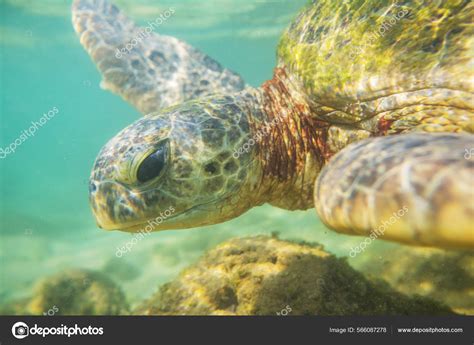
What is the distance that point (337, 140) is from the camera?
8.44 feet

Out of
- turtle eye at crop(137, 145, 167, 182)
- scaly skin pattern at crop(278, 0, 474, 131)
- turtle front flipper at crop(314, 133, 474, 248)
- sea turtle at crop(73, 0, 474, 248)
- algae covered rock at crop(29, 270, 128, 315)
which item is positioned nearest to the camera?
turtle front flipper at crop(314, 133, 474, 248)

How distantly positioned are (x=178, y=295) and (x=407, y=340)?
1734mm

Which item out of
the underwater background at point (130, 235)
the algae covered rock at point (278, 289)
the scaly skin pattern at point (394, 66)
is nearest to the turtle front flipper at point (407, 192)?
the scaly skin pattern at point (394, 66)

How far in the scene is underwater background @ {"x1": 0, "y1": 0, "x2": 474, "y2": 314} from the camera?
2.98 m

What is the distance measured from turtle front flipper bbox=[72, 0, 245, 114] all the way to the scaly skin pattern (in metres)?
2.41

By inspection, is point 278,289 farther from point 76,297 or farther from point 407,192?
point 76,297

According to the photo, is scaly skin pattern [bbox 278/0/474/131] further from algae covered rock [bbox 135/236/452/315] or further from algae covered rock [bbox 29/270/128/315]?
algae covered rock [bbox 29/270/128/315]

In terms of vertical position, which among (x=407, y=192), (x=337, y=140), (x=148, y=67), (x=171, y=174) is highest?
(x=148, y=67)

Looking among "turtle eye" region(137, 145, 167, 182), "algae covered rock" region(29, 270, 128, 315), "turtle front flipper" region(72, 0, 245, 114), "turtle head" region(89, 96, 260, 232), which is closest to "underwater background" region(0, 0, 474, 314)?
"algae covered rock" region(29, 270, 128, 315)

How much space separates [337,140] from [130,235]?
851 cm

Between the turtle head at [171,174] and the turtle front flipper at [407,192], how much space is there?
952 mm

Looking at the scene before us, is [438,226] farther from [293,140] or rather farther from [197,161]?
[293,140]

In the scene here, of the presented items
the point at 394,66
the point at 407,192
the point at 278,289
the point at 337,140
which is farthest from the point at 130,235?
the point at 407,192

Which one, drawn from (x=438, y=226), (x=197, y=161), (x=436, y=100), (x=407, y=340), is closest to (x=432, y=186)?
(x=438, y=226)
